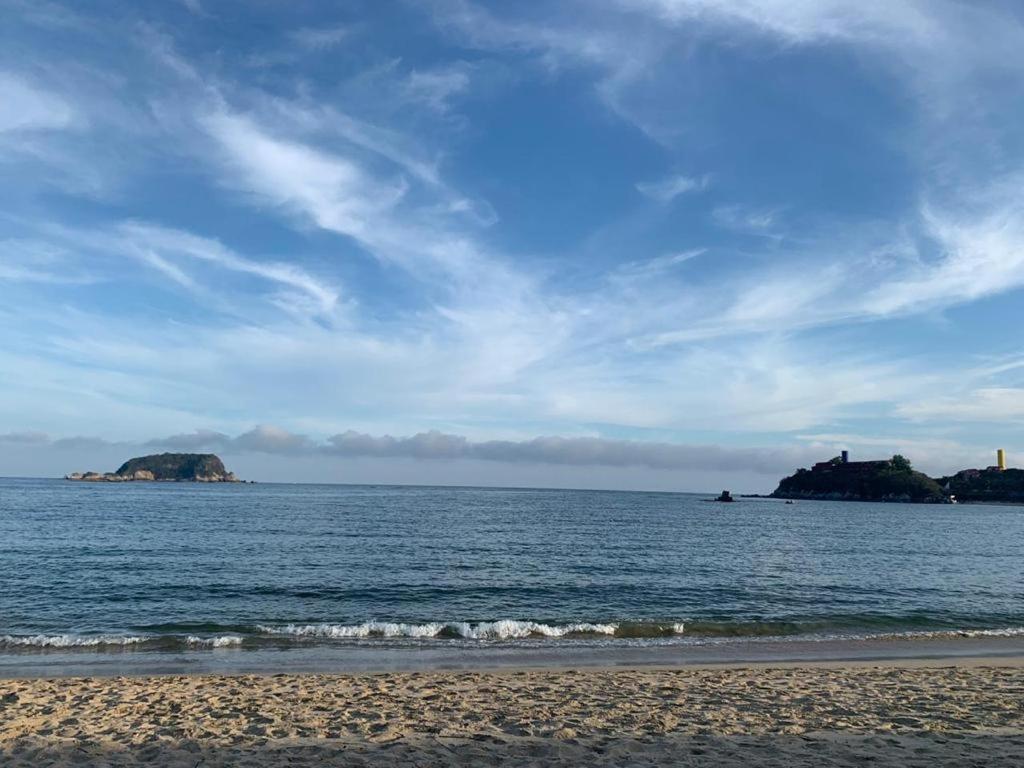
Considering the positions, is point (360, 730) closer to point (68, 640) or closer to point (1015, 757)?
point (1015, 757)

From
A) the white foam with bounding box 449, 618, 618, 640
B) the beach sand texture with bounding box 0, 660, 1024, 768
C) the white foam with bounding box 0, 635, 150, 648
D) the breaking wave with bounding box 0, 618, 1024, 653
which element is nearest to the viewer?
the beach sand texture with bounding box 0, 660, 1024, 768

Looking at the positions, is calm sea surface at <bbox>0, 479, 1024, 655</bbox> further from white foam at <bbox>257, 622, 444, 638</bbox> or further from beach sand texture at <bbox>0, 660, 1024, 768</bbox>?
beach sand texture at <bbox>0, 660, 1024, 768</bbox>

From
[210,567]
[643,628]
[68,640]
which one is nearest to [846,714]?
[643,628]

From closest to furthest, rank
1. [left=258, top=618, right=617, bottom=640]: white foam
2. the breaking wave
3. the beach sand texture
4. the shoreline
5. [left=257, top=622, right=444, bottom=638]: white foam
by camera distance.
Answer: the beach sand texture
the shoreline
the breaking wave
[left=257, top=622, right=444, bottom=638]: white foam
[left=258, top=618, right=617, bottom=640]: white foam

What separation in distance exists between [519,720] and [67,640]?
15895mm

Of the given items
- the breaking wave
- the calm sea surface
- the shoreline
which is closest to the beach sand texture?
the shoreline

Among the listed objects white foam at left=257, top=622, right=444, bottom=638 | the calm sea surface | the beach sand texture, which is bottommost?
the calm sea surface

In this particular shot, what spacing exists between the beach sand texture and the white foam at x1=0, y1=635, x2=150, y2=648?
17.6 feet

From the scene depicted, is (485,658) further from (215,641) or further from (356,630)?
(215,641)

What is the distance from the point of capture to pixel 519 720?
38.3ft

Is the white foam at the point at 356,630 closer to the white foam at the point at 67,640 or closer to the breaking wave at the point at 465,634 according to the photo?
the breaking wave at the point at 465,634

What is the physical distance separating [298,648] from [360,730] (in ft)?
31.0

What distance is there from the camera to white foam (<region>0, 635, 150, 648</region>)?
19.6 metres

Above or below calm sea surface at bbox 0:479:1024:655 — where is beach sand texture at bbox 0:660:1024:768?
above
